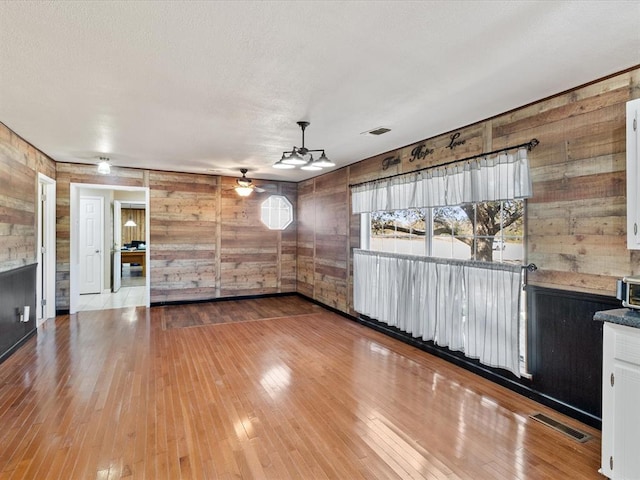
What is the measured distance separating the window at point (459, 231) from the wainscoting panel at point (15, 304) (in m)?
4.44

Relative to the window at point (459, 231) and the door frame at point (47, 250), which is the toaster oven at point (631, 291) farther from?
the door frame at point (47, 250)

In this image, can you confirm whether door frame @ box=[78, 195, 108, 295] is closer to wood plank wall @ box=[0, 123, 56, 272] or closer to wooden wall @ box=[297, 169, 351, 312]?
wood plank wall @ box=[0, 123, 56, 272]

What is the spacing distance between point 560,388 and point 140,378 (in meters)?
3.63

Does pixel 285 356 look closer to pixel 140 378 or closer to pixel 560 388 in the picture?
pixel 140 378

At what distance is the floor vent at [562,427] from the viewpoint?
7.84ft

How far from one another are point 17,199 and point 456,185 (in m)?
4.92

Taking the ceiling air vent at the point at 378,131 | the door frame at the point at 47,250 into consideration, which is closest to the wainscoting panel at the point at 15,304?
the door frame at the point at 47,250

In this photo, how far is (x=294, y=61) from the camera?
223 cm

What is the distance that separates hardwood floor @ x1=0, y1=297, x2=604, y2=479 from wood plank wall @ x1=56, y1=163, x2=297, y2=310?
2.35m

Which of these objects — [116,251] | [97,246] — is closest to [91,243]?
[97,246]

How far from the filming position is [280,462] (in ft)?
6.92

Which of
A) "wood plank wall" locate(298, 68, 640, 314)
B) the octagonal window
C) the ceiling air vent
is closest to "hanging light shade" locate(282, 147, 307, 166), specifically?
the ceiling air vent

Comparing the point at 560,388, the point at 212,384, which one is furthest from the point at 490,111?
the point at 212,384

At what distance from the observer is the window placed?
3.18 metres
